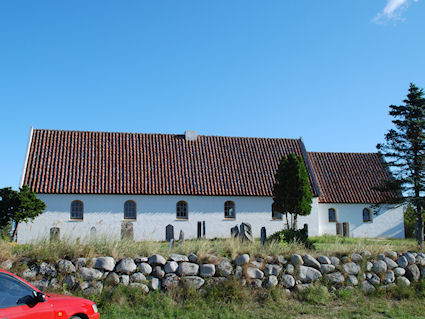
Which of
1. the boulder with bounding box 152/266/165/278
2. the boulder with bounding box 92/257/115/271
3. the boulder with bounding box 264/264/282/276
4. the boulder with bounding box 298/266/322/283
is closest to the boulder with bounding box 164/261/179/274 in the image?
the boulder with bounding box 152/266/165/278

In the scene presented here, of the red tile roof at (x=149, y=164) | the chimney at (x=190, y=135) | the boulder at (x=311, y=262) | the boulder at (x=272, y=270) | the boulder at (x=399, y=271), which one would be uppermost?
the chimney at (x=190, y=135)

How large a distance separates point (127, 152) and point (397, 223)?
65.0 ft

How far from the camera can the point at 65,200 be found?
24.2 metres

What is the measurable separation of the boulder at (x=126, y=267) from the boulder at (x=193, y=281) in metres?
1.33

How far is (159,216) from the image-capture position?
25219 mm

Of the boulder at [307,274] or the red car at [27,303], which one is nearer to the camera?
the red car at [27,303]

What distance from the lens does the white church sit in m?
24.4

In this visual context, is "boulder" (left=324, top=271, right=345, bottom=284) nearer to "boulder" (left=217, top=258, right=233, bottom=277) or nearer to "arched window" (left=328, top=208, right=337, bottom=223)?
"boulder" (left=217, top=258, right=233, bottom=277)

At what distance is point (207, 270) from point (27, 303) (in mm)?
5498

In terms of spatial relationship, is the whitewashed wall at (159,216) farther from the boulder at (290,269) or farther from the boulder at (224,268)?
the boulder at (290,269)

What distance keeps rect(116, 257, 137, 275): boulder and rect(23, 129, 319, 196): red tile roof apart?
14.4 metres

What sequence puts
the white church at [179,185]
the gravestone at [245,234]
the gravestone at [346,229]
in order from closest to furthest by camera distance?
the gravestone at [245,234], the white church at [179,185], the gravestone at [346,229]

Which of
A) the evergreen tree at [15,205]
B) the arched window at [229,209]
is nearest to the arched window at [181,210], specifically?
the arched window at [229,209]

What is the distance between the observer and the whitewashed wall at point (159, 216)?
23906mm
